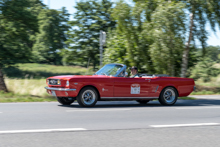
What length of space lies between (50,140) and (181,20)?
41.5ft

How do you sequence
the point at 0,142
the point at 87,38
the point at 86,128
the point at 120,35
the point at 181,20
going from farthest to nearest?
the point at 87,38 < the point at 120,35 < the point at 181,20 < the point at 86,128 < the point at 0,142

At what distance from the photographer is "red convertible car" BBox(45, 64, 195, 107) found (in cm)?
1092

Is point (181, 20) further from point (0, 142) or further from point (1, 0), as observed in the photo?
point (0, 142)

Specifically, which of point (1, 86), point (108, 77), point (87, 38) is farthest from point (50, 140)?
point (87, 38)

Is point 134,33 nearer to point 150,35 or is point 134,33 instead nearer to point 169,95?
point 150,35

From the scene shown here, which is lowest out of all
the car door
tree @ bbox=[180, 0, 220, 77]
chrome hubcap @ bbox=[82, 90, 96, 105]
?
chrome hubcap @ bbox=[82, 90, 96, 105]

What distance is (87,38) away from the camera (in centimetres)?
3259

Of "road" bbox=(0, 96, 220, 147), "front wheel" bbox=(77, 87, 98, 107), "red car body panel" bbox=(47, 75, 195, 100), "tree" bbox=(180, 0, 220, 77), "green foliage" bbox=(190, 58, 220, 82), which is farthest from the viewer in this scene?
"green foliage" bbox=(190, 58, 220, 82)

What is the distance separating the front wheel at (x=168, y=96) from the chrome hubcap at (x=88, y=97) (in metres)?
2.81

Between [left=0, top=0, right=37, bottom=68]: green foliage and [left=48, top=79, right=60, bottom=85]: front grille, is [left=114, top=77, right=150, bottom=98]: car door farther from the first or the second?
[left=0, top=0, right=37, bottom=68]: green foliage

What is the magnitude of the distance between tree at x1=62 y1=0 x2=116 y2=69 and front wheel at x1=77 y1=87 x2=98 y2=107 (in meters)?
20.9

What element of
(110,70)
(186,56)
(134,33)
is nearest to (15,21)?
(134,33)

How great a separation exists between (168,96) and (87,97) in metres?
3.36

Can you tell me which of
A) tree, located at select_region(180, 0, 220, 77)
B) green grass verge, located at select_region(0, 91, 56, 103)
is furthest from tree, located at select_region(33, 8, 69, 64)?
green grass verge, located at select_region(0, 91, 56, 103)
